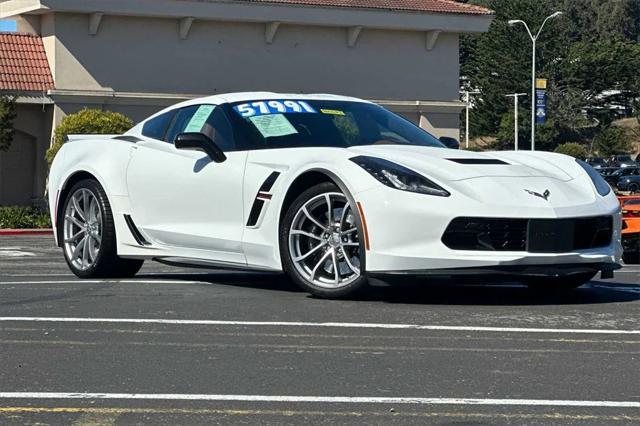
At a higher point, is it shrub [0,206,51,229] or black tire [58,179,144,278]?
black tire [58,179,144,278]

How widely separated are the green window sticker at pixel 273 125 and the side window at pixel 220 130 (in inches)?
7.6

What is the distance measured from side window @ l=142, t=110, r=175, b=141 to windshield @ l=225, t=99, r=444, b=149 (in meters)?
0.72

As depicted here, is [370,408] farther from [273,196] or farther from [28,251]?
[28,251]

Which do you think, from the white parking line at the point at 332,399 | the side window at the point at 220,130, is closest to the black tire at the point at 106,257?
the side window at the point at 220,130

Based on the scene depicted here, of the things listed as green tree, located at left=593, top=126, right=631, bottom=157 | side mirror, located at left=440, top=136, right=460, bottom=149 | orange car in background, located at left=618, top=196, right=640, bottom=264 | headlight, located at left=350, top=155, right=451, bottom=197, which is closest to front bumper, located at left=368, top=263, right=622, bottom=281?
headlight, located at left=350, top=155, right=451, bottom=197

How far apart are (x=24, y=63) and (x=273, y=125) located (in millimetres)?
32525

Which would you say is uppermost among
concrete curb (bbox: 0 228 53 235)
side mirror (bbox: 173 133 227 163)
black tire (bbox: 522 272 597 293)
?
side mirror (bbox: 173 133 227 163)

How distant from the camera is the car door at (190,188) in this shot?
28.8 feet

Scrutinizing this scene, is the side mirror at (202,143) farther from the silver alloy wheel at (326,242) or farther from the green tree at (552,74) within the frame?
the green tree at (552,74)

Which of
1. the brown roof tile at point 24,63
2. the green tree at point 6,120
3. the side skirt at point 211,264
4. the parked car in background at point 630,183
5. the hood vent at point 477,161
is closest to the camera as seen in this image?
the hood vent at point 477,161

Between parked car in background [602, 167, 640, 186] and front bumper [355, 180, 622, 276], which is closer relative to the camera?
front bumper [355, 180, 622, 276]

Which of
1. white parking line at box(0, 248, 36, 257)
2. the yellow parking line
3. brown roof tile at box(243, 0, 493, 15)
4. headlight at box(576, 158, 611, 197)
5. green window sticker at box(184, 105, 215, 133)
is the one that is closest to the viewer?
the yellow parking line

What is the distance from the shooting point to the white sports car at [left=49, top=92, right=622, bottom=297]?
7.81 metres

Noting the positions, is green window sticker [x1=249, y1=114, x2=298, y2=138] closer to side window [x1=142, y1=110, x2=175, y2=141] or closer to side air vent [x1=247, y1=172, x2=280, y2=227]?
side air vent [x1=247, y1=172, x2=280, y2=227]
